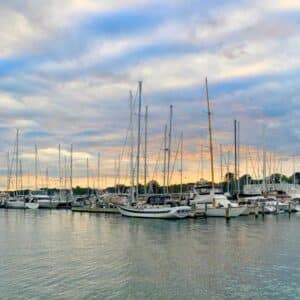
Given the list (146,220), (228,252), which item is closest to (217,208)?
(146,220)

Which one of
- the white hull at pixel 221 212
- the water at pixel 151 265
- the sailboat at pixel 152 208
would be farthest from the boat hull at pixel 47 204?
the water at pixel 151 265

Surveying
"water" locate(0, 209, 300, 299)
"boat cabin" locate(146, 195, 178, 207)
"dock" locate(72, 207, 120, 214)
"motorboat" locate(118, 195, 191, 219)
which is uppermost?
"boat cabin" locate(146, 195, 178, 207)

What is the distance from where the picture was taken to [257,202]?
103125 mm

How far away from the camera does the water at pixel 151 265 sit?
2816cm

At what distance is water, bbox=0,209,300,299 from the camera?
28.2m

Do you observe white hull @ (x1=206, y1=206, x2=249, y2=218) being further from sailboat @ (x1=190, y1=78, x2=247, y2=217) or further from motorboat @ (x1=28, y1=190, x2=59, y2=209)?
motorboat @ (x1=28, y1=190, x2=59, y2=209)

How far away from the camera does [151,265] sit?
1431 inches

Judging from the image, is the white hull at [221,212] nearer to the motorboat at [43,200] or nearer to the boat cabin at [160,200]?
the boat cabin at [160,200]

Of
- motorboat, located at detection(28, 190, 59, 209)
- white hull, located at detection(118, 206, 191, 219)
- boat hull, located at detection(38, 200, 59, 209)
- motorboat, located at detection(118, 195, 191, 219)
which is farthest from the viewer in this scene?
motorboat, located at detection(28, 190, 59, 209)

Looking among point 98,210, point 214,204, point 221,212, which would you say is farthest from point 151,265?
point 98,210

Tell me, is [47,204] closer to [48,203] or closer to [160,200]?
[48,203]

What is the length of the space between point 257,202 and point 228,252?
→ 6123cm

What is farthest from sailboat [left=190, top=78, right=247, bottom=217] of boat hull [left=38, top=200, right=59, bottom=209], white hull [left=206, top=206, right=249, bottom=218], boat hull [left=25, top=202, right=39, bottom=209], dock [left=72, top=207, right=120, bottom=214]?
boat hull [left=25, top=202, right=39, bottom=209]

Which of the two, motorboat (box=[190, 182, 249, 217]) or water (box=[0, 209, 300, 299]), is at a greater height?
motorboat (box=[190, 182, 249, 217])
